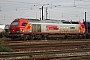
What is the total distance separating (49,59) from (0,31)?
34.5 meters

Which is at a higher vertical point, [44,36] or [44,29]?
[44,29]

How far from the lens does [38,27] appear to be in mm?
33594

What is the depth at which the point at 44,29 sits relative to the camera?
34.2 metres

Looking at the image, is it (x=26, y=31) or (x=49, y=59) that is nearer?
(x=49, y=59)

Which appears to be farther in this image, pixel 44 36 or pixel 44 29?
pixel 44 36

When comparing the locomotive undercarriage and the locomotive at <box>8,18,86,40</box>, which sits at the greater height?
the locomotive at <box>8,18,86,40</box>

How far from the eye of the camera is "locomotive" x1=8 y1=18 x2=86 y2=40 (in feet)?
104

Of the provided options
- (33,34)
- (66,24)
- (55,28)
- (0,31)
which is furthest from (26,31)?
(0,31)

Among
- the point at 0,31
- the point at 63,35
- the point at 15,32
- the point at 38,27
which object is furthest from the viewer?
the point at 0,31

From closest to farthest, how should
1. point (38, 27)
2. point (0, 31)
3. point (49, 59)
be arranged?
point (49, 59)
point (38, 27)
point (0, 31)

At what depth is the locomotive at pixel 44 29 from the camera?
31.8 m

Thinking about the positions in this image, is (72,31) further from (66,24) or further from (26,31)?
(26,31)

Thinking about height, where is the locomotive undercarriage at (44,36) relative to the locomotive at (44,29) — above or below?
below

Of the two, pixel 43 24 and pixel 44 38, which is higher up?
pixel 43 24
